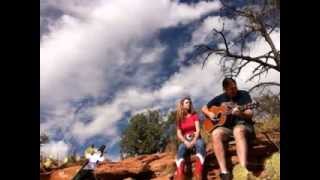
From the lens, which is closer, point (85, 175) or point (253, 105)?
point (253, 105)

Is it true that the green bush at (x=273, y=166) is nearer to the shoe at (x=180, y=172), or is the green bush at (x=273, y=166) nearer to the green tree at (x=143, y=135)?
the shoe at (x=180, y=172)

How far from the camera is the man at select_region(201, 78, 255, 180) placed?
265 inches

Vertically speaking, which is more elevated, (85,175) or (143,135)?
(143,135)

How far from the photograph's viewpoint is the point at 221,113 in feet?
22.2

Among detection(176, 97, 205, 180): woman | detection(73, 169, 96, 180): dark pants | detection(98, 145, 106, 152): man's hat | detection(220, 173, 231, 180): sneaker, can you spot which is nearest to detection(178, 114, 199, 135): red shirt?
detection(176, 97, 205, 180): woman

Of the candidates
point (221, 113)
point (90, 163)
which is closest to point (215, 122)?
point (221, 113)

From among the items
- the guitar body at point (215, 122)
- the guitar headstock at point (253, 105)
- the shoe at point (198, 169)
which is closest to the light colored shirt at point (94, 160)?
the shoe at point (198, 169)

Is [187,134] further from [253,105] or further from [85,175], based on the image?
[85,175]

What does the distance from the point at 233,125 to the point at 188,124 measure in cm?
39

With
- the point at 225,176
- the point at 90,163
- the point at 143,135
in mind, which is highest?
the point at 143,135
